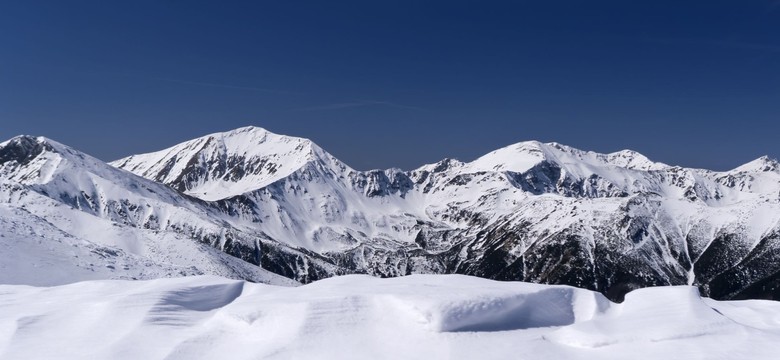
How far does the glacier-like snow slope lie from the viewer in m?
20.4

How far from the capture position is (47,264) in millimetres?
84812

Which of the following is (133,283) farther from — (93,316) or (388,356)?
(388,356)

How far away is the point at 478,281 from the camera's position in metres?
29.6

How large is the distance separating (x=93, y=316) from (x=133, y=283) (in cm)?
912

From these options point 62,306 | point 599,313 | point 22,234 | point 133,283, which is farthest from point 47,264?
point 599,313

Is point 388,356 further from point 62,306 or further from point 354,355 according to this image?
point 62,306

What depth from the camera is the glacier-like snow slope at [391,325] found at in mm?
20406

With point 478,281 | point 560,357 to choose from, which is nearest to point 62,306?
point 478,281

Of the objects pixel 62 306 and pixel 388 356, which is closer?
pixel 388 356

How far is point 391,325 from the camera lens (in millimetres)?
22219

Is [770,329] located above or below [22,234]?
below

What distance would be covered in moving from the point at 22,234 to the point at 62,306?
7971 cm

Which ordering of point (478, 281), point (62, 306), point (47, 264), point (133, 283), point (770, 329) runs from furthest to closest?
point (47, 264), point (133, 283), point (478, 281), point (62, 306), point (770, 329)

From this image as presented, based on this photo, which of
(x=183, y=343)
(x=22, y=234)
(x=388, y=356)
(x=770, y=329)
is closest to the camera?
(x=388, y=356)
